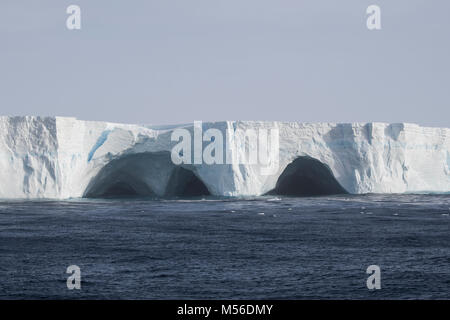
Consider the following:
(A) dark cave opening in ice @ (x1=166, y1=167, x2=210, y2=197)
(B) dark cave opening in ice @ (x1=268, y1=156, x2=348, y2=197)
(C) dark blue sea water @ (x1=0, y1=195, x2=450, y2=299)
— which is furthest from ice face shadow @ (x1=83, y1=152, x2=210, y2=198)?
(C) dark blue sea water @ (x1=0, y1=195, x2=450, y2=299)

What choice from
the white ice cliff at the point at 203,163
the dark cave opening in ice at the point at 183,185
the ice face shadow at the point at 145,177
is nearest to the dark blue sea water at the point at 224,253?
the white ice cliff at the point at 203,163

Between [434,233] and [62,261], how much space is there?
1154 centimetres

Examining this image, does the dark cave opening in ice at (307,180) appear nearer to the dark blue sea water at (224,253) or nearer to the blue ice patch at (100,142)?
the blue ice patch at (100,142)

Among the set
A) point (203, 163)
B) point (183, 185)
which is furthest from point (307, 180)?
point (203, 163)

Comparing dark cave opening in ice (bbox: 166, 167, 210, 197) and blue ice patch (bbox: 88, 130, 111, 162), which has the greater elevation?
blue ice patch (bbox: 88, 130, 111, 162)

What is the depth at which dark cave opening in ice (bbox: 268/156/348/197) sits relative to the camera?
4069 centimetres

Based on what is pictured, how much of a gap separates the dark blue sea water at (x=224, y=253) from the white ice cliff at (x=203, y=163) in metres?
6.13

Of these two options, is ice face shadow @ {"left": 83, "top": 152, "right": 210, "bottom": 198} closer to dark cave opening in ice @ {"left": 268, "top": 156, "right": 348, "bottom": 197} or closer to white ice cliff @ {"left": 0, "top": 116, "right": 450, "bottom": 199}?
white ice cliff @ {"left": 0, "top": 116, "right": 450, "bottom": 199}

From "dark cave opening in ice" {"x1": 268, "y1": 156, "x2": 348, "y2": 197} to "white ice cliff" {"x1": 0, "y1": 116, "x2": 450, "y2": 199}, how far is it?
161mm

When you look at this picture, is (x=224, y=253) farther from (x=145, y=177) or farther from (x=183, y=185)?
(x=183, y=185)

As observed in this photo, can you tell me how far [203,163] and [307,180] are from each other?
45.8 feet

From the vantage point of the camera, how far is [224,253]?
15180 millimetres

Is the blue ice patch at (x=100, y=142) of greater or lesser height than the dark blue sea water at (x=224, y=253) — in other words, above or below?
above

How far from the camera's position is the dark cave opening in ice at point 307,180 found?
40688mm
